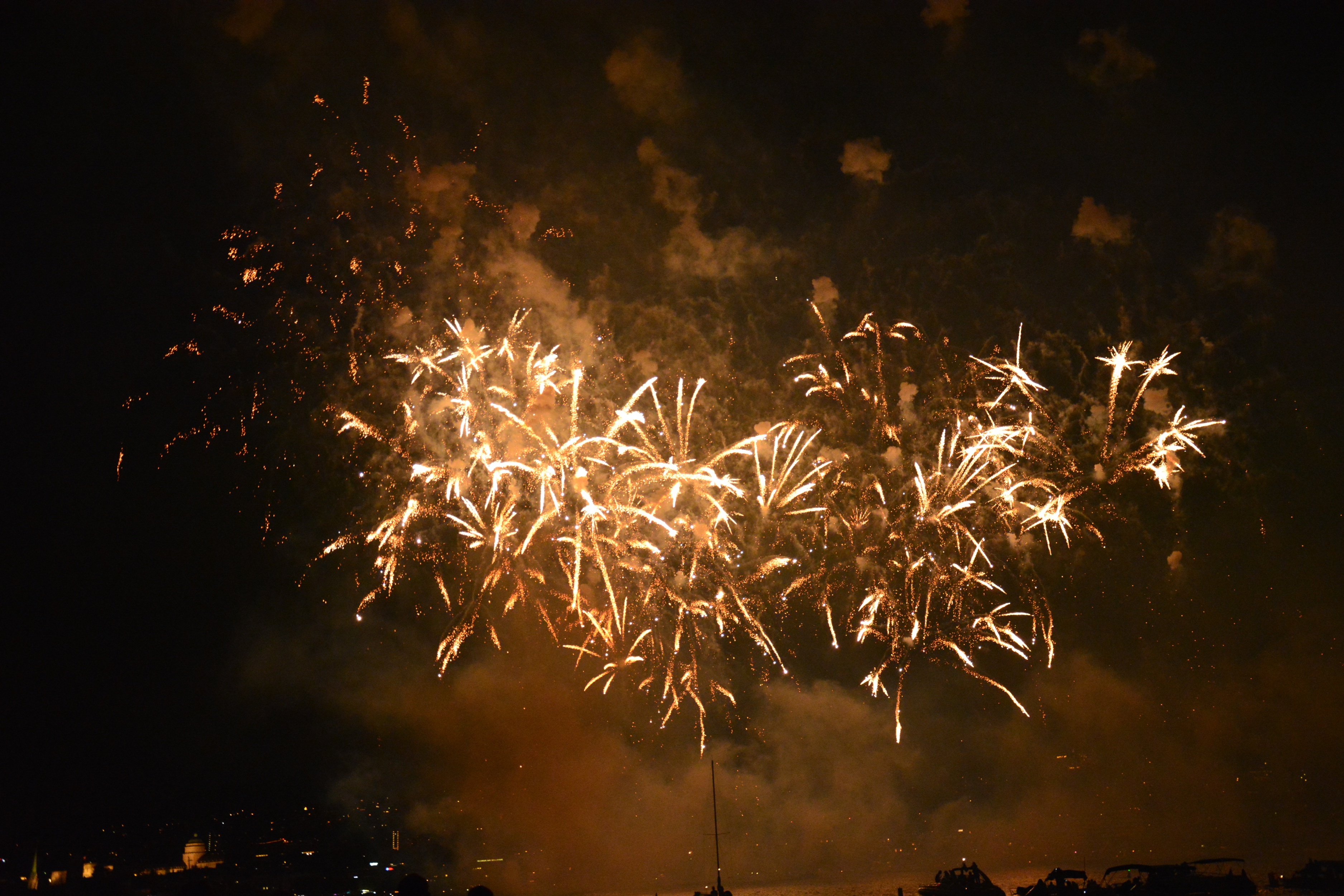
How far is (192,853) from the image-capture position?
71.4 meters

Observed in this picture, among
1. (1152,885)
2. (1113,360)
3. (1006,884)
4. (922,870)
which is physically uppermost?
(1113,360)

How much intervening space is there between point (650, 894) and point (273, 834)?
44.1 m

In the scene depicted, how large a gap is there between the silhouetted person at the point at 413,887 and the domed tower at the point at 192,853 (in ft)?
258

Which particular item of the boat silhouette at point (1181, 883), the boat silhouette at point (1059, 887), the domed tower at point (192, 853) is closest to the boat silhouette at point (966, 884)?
the boat silhouette at point (1181, 883)

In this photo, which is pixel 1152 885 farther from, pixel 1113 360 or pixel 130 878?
pixel 130 878

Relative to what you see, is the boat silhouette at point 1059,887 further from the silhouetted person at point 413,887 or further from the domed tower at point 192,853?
the domed tower at point 192,853

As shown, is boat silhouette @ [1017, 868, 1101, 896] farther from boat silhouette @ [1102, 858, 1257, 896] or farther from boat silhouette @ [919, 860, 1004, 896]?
boat silhouette @ [919, 860, 1004, 896]

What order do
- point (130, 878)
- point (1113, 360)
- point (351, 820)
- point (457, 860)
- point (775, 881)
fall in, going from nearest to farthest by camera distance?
point (1113, 360), point (130, 878), point (351, 820), point (457, 860), point (775, 881)

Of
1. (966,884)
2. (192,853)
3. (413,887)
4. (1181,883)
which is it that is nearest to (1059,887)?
(1181,883)

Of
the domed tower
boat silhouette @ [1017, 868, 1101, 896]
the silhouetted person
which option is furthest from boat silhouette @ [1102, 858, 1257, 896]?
the domed tower

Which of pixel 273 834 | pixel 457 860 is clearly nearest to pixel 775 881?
pixel 457 860

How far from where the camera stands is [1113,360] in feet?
78.4

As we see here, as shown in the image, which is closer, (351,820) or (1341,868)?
(1341,868)

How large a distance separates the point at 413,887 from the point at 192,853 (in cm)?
7961
